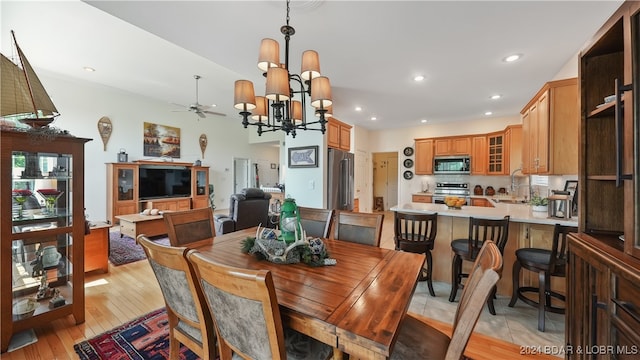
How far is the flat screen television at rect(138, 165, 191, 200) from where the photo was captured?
6.29 metres

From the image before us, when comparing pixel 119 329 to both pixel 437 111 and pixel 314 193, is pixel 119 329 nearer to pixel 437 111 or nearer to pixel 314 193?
pixel 314 193

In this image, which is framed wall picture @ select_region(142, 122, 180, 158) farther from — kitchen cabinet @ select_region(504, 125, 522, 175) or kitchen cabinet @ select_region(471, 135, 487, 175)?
kitchen cabinet @ select_region(504, 125, 522, 175)

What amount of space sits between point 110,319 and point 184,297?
162 cm

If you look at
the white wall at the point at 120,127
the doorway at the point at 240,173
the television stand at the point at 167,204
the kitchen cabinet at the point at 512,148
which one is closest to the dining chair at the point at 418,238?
the kitchen cabinet at the point at 512,148

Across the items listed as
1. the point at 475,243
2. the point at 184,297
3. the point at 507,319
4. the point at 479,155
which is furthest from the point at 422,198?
the point at 184,297

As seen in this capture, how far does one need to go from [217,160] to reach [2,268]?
22.4 ft

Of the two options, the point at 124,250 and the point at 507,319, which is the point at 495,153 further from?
the point at 124,250

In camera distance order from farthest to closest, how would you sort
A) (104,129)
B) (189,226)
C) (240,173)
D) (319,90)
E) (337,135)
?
(240,173) → (104,129) → (337,135) → (189,226) → (319,90)

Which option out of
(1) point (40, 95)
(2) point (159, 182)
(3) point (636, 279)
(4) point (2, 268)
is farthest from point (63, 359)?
(2) point (159, 182)

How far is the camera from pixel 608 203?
141 centimetres

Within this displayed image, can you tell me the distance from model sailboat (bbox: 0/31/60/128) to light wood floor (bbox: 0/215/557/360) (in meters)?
1.62

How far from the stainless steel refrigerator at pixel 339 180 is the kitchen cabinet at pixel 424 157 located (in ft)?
8.59

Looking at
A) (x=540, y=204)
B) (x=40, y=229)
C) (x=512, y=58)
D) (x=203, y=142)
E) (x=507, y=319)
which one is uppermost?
(x=512, y=58)

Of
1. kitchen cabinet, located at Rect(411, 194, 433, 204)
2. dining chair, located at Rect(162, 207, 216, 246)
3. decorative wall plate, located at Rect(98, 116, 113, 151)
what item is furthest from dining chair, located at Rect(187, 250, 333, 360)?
decorative wall plate, located at Rect(98, 116, 113, 151)
